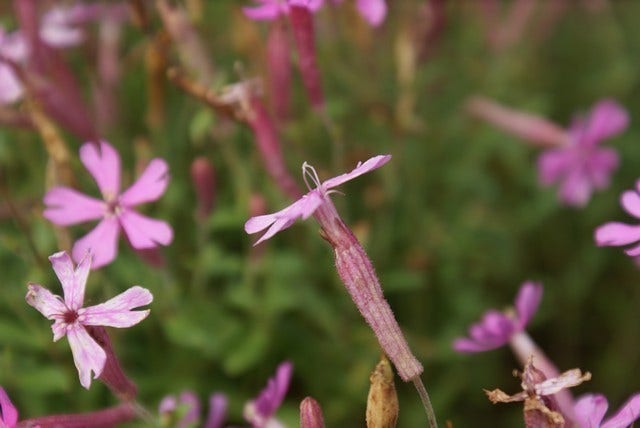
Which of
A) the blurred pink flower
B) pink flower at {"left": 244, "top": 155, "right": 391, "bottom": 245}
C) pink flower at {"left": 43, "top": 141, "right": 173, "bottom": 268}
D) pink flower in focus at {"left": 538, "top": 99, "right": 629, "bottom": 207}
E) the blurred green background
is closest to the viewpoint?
pink flower at {"left": 244, "top": 155, "right": 391, "bottom": 245}

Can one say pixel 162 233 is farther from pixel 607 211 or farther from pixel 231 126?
pixel 607 211

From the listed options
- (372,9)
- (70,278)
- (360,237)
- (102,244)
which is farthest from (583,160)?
(70,278)

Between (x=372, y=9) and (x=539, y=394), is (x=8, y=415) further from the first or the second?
Result: (x=372, y=9)

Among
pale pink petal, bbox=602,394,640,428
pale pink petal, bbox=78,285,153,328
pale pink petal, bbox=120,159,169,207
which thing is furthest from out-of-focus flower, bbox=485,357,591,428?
pale pink petal, bbox=120,159,169,207

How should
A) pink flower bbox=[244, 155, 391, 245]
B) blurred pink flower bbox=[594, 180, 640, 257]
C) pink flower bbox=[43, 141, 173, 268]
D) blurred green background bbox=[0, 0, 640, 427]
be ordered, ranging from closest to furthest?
1. pink flower bbox=[244, 155, 391, 245]
2. blurred pink flower bbox=[594, 180, 640, 257]
3. pink flower bbox=[43, 141, 173, 268]
4. blurred green background bbox=[0, 0, 640, 427]

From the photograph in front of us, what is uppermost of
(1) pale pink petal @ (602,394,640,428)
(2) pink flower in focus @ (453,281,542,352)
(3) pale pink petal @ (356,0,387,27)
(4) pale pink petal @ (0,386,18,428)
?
(3) pale pink petal @ (356,0,387,27)

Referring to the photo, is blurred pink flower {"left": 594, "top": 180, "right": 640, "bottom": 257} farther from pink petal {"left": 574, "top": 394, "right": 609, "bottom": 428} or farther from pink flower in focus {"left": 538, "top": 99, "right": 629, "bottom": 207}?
pink flower in focus {"left": 538, "top": 99, "right": 629, "bottom": 207}

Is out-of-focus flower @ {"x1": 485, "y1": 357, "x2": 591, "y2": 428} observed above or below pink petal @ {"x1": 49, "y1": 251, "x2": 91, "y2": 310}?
below

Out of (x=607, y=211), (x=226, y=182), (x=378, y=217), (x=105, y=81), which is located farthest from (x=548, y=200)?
(x=105, y=81)
